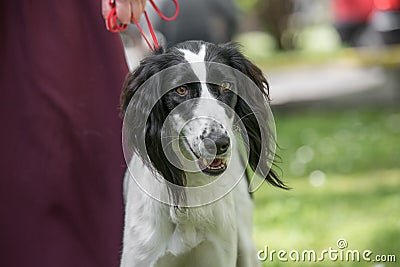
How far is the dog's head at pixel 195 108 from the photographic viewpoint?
322 centimetres

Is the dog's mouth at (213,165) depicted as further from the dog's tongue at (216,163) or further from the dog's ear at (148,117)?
the dog's ear at (148,117)

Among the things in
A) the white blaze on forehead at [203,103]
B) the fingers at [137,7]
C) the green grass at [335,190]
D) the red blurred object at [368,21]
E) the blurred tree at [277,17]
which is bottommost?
the blurred tree at [277,17]

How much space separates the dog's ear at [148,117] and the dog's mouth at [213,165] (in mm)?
226

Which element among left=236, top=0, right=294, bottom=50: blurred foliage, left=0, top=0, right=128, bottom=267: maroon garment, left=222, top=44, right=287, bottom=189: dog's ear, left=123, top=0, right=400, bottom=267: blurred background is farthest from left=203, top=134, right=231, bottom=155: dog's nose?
left=236, top=0, right=294, bottom=50: blurred foliage

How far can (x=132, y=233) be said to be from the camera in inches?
140

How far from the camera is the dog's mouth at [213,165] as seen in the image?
10.4ft

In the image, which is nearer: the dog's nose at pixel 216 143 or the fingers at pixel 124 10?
the dog's nose at pixel 216 143

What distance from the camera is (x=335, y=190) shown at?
729cm

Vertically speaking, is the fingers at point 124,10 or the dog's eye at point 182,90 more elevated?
the fingers at point 124,10

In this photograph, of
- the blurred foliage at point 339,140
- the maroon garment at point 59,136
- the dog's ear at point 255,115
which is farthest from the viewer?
the blurred foliage at point 339,140

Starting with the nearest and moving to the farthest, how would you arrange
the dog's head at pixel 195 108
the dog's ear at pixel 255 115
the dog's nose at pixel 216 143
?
the dog's nose at pixel 216 143 < the dog's head at pixel 195 108 < the dog's ear at pixel 255 115

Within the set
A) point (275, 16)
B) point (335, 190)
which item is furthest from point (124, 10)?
point (275, 16)

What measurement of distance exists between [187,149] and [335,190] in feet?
13.7

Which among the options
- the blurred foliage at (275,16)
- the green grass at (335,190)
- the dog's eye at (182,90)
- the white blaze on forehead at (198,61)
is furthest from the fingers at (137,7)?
the blurred foliage at (275,16)
